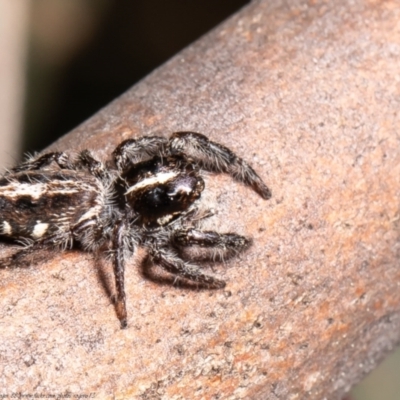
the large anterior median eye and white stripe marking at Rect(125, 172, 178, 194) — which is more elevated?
white stripe marking at Rect(125, 172, 178, 194)

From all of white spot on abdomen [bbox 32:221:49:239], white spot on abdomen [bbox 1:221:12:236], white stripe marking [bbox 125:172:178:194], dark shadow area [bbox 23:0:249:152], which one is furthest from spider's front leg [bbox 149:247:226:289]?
dark shadow area [bbox 23:0:249:152]

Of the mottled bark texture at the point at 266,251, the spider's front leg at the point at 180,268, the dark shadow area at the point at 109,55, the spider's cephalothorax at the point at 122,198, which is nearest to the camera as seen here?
the mottled bark texture at the point at 266,251

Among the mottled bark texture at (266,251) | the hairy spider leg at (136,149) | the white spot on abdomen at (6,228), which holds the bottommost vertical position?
the mottled bark texture at (266,251)

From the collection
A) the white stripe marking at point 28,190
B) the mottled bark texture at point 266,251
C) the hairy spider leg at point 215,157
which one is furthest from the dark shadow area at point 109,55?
the hairy spider leg at point 215,157

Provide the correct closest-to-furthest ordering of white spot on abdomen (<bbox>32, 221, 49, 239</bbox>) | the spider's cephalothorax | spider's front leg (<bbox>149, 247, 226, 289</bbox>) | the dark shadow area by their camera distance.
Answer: spider's front leg (<bbox>149, 247, 226, 289</bbox>)
the spider's cephalothorax
white spot on abdomen (<bbox>32, 221, 49, 239</bbox>)
the dark shadow area

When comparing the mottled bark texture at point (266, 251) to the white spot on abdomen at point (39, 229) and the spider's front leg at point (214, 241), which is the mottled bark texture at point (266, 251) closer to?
the spider's front leg at point (214, 241)

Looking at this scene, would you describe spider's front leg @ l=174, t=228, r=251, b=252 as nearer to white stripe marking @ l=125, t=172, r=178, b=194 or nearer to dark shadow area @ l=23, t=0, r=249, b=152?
white stripe marking @ l=125, t=172, r=178, b=194
